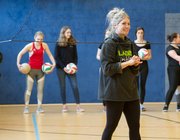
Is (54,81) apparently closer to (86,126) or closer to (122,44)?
(86,126)

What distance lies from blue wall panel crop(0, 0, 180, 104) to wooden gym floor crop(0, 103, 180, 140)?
126 centimetres


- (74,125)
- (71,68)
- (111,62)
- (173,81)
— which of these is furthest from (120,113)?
(173,81)

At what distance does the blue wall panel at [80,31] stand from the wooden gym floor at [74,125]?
1.26 m

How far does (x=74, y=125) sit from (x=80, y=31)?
3614 mm

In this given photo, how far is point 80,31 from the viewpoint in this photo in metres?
8.67

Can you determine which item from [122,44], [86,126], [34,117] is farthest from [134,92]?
[34,117]

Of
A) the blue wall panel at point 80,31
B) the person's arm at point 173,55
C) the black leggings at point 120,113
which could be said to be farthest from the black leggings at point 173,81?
the black leggings at point 120,113

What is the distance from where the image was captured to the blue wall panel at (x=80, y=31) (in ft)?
27.9

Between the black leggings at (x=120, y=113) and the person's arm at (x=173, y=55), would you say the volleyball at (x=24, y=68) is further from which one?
the black leggings at (x=120, y=113)

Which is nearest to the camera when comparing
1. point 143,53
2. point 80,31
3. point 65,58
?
point 143,53

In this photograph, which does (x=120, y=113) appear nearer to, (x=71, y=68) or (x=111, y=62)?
(x=111, y=62)

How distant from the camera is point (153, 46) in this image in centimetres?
877

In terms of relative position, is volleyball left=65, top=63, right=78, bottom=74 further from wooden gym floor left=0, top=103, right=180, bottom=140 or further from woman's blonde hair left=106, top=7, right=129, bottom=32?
woman's blonde hair left=106, top=7, right=129, bottom=32

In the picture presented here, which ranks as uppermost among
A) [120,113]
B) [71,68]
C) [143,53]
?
[143,53]
